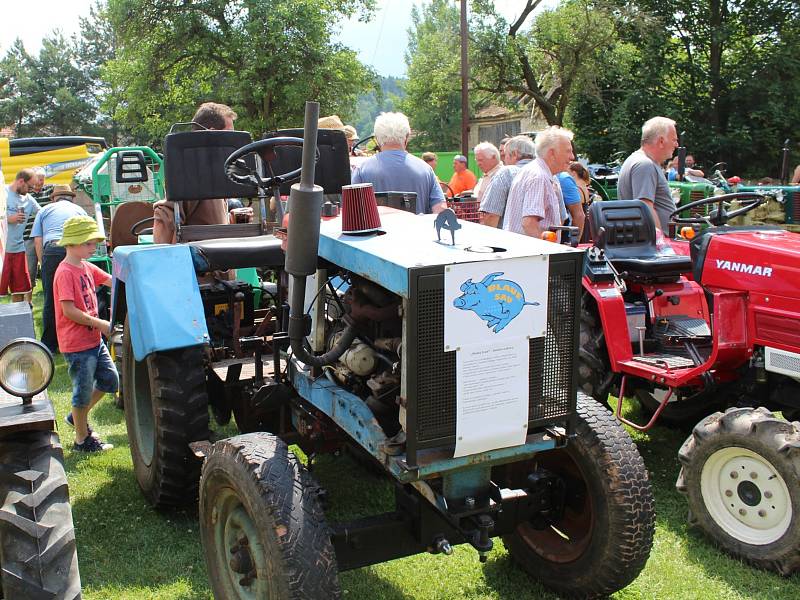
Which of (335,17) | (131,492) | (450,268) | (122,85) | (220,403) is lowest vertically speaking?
(131,492)

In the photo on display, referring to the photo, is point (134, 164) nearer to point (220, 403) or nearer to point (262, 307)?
point (262, 307)

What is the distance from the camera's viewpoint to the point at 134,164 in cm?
887

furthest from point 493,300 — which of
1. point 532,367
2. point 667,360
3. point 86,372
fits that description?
point 86,372

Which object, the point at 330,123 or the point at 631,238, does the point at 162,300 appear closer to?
the point at 631,238

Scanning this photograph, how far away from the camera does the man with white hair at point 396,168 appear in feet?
18.0

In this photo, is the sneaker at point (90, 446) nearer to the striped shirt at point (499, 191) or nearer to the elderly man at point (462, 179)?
the striped shirt at point (499, 191)

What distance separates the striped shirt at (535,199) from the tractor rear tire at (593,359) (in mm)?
743

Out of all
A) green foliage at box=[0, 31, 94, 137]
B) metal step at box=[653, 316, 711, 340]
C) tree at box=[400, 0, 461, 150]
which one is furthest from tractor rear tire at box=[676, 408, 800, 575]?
green foliage at box=[0, 31, 94, 137]

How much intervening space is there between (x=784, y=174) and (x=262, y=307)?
34.9ft

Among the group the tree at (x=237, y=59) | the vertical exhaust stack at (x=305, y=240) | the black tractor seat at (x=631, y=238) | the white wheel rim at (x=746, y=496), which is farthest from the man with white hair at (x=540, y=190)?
the tree at (x=237, y=59)

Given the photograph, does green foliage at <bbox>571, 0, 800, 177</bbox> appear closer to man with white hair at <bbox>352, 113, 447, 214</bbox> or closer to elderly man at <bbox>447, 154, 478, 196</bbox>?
elderly man at <bbox>447, 154, 478, 196</bbox>

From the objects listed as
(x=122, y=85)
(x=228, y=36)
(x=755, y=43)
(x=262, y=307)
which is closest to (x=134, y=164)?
(x=262, y=307)

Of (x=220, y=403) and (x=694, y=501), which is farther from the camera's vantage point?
(x=220, y=403)

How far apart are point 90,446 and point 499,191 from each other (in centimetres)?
345
